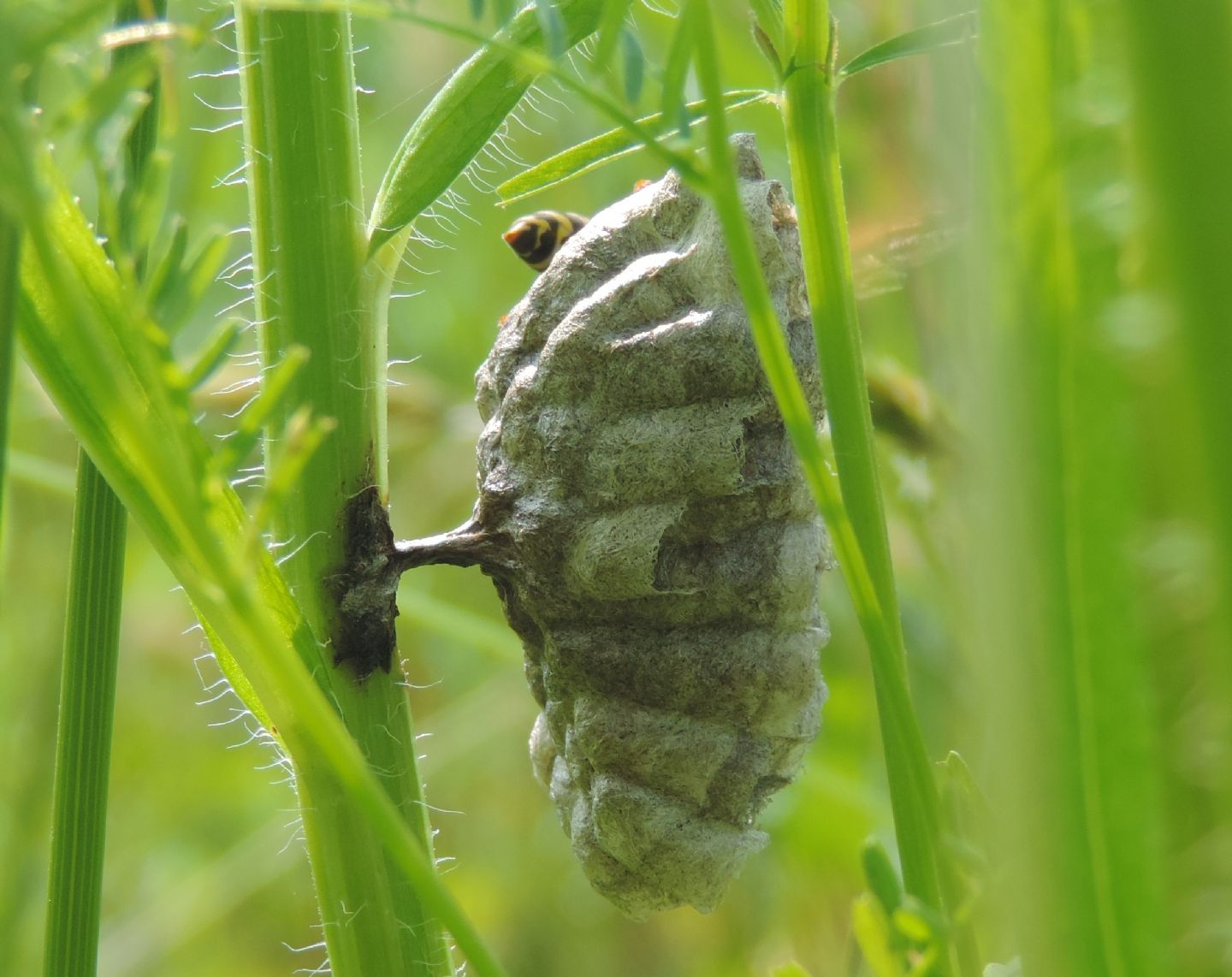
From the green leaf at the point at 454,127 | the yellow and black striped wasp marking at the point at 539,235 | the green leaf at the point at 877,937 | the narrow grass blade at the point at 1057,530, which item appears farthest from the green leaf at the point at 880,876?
the yellow and black striped wasp marking at the point at 539,235

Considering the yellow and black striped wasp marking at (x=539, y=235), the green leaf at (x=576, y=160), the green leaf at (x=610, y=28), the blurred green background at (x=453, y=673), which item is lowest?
the blurred green background at (x=453, y=673)

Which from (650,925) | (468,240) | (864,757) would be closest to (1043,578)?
(864,757)

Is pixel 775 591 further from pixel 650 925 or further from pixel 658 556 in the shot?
pixel 650 925

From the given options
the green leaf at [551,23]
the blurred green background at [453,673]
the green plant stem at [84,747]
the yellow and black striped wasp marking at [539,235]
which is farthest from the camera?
Result: the blurred green background at [453,673]

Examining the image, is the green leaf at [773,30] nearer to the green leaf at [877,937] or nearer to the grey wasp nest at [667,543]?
the grey wasp nest at [667,543]

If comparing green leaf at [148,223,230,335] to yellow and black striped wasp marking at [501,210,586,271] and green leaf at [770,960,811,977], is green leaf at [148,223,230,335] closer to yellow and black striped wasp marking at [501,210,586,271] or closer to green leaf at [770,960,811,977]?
green leaf at [770,960,811,977]
